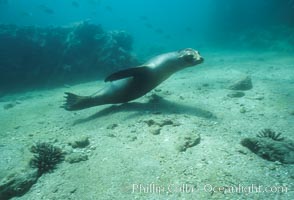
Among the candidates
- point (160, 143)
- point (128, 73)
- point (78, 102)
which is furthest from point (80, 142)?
point (78, 102)

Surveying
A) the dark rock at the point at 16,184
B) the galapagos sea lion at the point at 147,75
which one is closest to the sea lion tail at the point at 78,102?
the galapagos sea lion at the point at 147,75

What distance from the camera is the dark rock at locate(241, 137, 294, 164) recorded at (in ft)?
12.7

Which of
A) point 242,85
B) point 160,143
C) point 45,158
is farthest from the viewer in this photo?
point 242,85

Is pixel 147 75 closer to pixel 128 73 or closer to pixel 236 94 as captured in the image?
pixel 128 73

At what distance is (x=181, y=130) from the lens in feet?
16.9

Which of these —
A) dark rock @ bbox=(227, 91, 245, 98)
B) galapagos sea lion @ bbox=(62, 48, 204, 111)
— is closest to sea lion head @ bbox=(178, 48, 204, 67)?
galapagos sea lion @ bbox=(62, 48, 204, 111)

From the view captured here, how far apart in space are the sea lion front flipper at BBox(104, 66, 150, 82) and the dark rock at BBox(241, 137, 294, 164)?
3195 millimetres

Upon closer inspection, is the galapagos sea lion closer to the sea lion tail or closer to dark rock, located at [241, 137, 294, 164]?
the sea lion tail

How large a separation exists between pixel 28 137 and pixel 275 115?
6.60 meters

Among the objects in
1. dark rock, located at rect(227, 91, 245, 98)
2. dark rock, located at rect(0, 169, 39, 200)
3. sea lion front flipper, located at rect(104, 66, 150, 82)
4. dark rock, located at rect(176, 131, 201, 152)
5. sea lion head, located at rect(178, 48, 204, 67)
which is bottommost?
dark rock, located at rect(0, 169, 39, 200)

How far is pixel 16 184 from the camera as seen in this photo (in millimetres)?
3801

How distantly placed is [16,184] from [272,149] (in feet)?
14.5

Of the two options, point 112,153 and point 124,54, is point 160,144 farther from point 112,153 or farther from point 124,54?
point 124,54

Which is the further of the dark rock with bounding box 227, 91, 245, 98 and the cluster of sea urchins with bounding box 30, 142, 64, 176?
the dark rock with bounding box 227, 91, 245, 98
